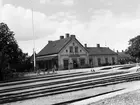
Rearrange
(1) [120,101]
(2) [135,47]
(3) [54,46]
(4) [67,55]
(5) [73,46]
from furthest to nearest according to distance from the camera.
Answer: (2) [135,47]
(3) [54,46]
(5) [73,46]
(4) [67,55]
(1) [120,101]

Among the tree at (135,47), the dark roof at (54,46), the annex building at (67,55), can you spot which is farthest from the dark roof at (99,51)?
the dark roof at (54,46)

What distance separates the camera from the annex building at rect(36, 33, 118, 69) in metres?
43.4

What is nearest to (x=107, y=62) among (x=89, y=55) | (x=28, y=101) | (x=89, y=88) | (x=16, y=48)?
(x=89, y=55)

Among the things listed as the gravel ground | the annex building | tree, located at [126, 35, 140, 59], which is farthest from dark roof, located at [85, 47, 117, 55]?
the gravel ground

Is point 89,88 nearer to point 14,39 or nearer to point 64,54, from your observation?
point 14,39

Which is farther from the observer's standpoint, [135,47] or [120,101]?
[135,47]

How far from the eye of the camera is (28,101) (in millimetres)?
9680

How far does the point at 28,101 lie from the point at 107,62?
4680 centimetres

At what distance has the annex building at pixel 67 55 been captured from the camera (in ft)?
142

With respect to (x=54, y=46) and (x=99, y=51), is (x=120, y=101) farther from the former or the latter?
(x=99, y=51)

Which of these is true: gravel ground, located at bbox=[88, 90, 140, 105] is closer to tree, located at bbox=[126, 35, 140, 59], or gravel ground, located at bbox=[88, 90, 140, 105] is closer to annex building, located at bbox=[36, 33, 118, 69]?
annex building, located at bbox=[36, 33, 118, 69]

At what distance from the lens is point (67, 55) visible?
44.4 metres

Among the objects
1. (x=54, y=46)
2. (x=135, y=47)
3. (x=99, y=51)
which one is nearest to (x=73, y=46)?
(x=54, y=46)

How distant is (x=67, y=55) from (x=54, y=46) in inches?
205
